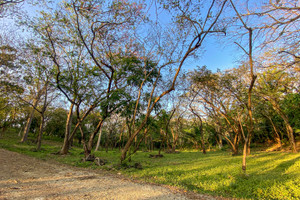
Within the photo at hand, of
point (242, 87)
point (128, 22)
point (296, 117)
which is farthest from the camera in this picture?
point (296, 117)

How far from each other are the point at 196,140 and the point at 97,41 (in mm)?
25116

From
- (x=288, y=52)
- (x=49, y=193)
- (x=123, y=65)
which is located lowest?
(x=49, y=193)

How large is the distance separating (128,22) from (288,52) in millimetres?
6464

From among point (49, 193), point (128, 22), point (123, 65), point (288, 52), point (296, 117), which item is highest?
point (128, 22)

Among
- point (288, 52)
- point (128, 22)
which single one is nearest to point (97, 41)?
point (128, 22)

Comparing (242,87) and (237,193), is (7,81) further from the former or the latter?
(242,87)

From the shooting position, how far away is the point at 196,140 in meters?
29.2

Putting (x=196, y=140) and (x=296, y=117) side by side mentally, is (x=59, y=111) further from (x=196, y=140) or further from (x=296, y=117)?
(x=296, y=117)

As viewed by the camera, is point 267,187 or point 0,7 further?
point 0,7

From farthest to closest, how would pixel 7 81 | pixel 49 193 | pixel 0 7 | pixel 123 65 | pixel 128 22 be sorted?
pixel 7 81
pixel 123 65
pixel 128 22
pixel 0 7
pixel 49 193

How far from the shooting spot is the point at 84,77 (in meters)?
10.9

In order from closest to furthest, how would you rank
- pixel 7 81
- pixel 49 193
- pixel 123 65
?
pixel 49 193
pixel 123 65
pixel 7 81

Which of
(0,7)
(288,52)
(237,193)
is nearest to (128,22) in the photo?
(0,7)

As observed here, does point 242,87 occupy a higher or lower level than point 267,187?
higher
